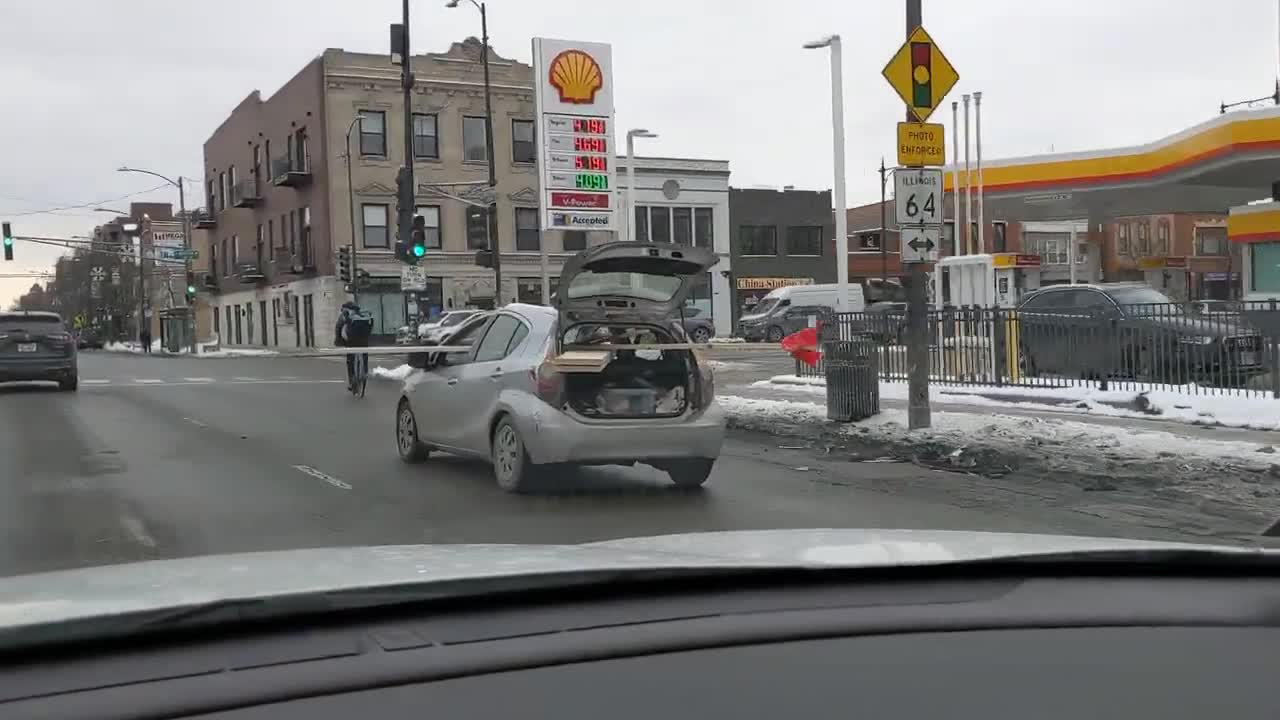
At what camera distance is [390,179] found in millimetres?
48250

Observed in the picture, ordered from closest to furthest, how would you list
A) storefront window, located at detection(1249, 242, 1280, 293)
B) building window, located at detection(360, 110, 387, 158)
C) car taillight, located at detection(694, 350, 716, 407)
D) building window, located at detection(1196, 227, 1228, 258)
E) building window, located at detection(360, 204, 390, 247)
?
car taillight, located at detection(694, 350, 716, 407)
storefront window, located at detection(1249, 242, 1280, 293)
building window, located at detection(360, 204, 390, 247)
building window, located at detection(360, 110, 387, 158)
building window, located at detection(1196, 227, 1228, 258)

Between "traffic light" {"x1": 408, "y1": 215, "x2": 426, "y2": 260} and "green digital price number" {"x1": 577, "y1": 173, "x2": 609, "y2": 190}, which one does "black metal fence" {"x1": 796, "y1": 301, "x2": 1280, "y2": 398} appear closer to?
"green digital price number" {"x1": 577, "y1": 173, "x2": 609, "y2": 190}

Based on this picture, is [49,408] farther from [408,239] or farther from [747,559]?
[747,559]

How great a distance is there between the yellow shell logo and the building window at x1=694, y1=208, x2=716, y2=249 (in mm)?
34435

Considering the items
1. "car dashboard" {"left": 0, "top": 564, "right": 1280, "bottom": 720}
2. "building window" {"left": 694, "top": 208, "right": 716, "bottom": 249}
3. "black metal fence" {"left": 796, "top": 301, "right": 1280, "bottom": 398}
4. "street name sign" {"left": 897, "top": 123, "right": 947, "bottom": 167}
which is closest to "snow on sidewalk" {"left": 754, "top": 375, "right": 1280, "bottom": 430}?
"black metal fence" {"left": 796, "top": 301, "right": 1280, "bottom": 398}

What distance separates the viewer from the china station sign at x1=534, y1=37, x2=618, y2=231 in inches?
830

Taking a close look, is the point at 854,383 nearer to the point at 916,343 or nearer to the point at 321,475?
the point at 916,343

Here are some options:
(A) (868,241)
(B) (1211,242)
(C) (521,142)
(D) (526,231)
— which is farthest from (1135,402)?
(B) (1211,242)

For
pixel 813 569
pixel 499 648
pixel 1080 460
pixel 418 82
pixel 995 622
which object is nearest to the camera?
pixel 499 648

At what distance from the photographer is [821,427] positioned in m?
13.4

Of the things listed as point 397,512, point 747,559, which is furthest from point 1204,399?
point 747,559

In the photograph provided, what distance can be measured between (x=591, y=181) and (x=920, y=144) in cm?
1028

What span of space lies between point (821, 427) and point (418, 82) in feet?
129

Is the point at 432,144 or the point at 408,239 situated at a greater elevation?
the point at 432,144
